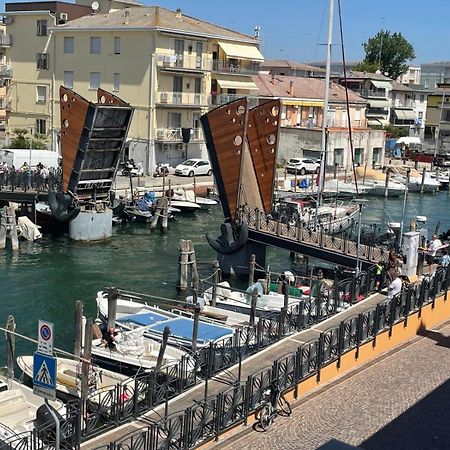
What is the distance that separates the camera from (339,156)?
73.1 m

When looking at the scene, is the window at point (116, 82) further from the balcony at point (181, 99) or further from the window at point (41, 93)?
the window at point (41, 93)

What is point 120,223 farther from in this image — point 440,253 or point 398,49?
point 398,49

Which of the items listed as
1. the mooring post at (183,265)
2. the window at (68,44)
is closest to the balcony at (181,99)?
Answer: the window at (68,44)

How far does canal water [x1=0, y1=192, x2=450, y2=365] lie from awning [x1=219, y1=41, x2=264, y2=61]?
18954mm

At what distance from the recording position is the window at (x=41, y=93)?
6531 centimetres

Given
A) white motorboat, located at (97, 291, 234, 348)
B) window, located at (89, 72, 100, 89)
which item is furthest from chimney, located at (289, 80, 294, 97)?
white motorboat, located at (97, 291, 234, 348)

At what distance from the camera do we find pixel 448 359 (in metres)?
19.3

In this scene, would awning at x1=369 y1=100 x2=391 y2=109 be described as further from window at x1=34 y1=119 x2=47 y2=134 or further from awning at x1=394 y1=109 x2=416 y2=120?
window at x1=34 y1=119 x2=47 y2=134

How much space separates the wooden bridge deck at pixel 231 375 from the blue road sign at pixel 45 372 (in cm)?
256

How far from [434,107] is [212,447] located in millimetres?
98977

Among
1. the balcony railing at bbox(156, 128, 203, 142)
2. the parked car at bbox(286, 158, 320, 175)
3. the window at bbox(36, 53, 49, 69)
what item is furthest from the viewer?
the parked car at bbox(286, 158, 320, 175)

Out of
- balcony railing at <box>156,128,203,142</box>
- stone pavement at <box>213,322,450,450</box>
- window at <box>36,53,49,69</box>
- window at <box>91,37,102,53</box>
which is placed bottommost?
stone pavement at <box>213,322,450,450</box>

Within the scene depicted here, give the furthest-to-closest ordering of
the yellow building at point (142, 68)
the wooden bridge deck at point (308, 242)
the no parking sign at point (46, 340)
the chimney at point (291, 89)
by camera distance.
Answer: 1. the chimney at point (291, 89)
2. the yellow building at point (142, 68)
3. the wooden bridge deck at point (308, 242)
4. the no parking sign at point (46, 340)

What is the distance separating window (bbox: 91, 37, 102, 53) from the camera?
61188 millimetres
